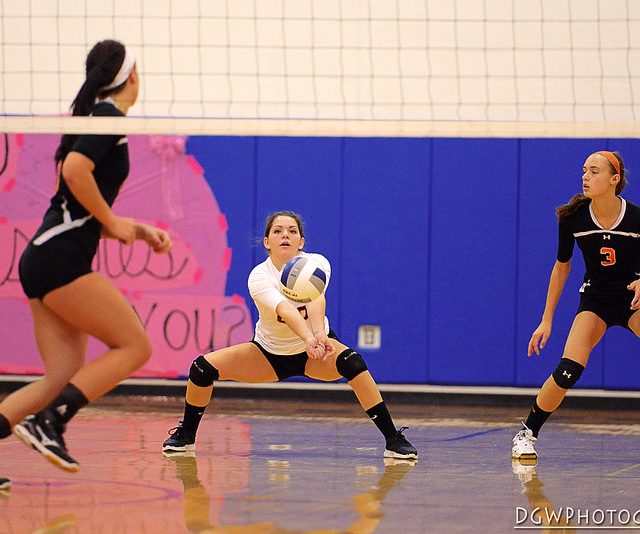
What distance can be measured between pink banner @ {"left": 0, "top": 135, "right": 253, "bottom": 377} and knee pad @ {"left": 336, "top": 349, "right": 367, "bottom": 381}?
4.39 m

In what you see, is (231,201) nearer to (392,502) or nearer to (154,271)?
(154,271)

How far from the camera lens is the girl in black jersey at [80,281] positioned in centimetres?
437

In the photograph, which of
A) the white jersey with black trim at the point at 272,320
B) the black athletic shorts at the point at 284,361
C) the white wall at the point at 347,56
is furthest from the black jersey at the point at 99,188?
the white wall at the point at 347,56

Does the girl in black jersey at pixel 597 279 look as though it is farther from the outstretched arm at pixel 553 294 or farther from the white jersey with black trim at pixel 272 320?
the white jersey with black trim at pixel 272 320

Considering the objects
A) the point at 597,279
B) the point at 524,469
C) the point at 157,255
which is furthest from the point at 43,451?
the point at 157,255

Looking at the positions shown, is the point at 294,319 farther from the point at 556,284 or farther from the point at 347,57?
the point at 347,57

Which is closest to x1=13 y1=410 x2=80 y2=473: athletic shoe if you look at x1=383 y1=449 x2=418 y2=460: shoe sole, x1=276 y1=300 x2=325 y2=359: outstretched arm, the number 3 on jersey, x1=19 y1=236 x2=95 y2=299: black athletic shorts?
x1=19 y1=236 x2=95 y2=299: black athletic shorts

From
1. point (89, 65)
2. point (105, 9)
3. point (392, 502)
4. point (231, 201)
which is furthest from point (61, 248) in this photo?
point (105, 9)

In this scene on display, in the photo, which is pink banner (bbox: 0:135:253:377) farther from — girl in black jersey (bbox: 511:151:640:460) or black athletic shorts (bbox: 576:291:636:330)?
black athletic shorts (bbox: 576:291:636:330)

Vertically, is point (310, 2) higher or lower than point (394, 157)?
higher

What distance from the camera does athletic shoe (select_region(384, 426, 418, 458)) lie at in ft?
20.0

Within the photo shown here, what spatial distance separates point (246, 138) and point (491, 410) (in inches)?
133

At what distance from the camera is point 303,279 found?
5879 mm

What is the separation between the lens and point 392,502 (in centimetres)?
470
